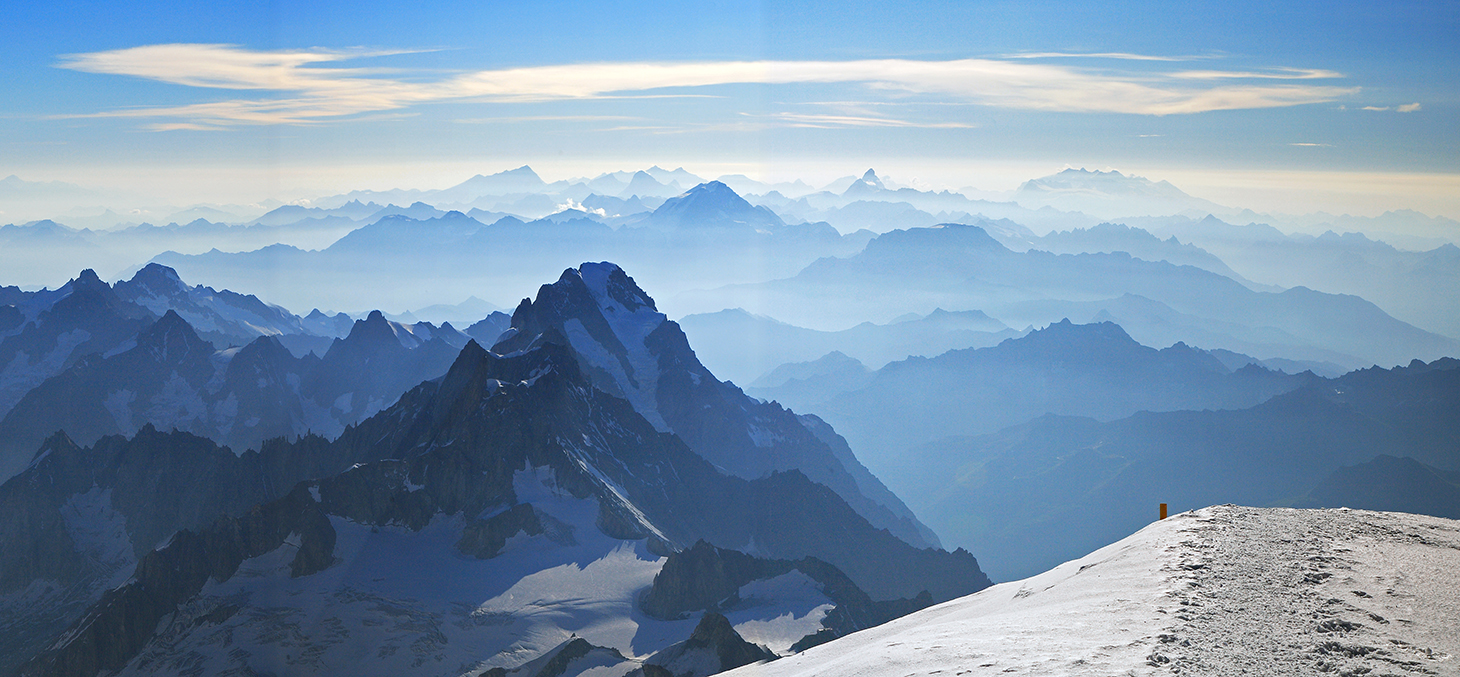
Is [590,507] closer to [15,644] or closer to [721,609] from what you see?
[721,609]

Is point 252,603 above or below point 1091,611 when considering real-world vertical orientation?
below

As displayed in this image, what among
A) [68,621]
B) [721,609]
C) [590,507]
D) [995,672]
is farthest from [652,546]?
[995,672]

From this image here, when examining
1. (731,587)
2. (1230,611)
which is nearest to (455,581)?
(731,587)

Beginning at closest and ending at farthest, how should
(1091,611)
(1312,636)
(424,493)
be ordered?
(1312,636)
(1091,611)
(424,493)

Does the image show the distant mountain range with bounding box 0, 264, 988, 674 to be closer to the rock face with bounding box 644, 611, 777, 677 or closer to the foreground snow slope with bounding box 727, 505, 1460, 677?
the rock face with bounding box 644, 611, 777, 677

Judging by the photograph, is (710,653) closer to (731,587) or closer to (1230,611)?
(731,587)

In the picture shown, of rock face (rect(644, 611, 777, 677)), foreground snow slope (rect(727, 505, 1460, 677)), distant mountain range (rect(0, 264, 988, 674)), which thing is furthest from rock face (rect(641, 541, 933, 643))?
foreground snow slope (rect(727, 505, 1460, 677))

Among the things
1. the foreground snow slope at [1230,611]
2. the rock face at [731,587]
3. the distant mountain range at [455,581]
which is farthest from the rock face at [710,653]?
the foreground snow slope at [1230,611]

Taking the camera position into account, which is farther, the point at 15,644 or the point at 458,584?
the point at 15,644
